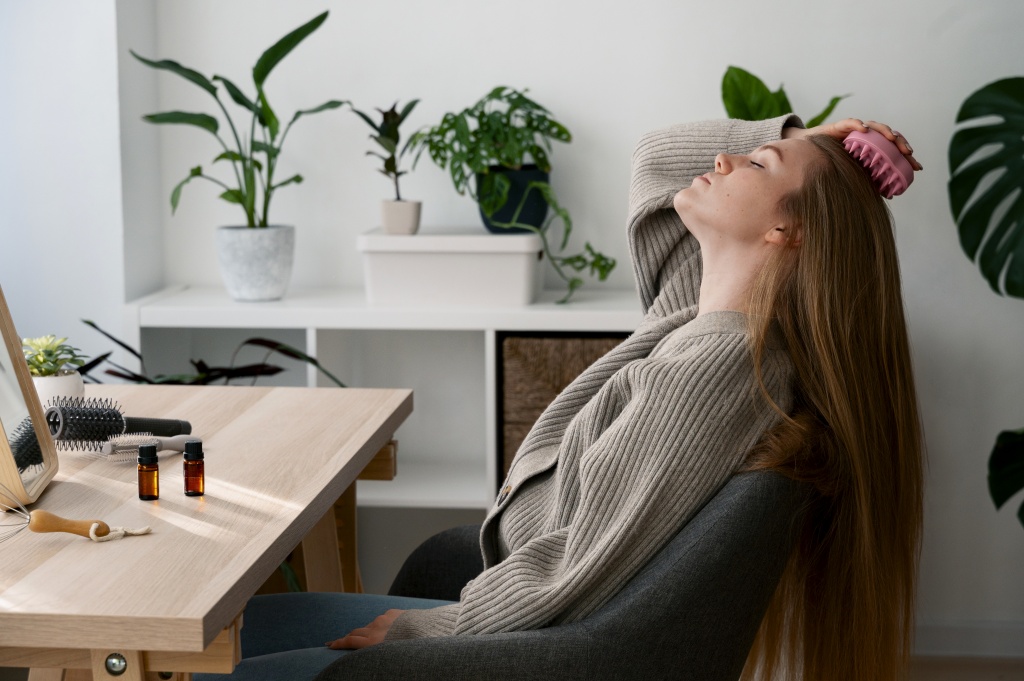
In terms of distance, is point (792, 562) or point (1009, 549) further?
point (1009, 549)

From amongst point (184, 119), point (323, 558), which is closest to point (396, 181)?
point (184, 119)

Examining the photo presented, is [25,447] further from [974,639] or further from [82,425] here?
[974,639]

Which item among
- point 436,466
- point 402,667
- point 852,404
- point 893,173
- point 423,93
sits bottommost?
point 436,466

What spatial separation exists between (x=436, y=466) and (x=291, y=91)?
101 cm

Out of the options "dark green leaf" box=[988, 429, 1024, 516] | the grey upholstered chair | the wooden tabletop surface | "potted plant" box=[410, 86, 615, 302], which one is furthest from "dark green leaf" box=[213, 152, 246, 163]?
A: "dark green leaf" box=[988, 429, 1024, 516]

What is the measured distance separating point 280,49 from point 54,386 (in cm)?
108

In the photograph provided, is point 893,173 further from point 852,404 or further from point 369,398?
point 369,398

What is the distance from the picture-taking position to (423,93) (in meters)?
2.62

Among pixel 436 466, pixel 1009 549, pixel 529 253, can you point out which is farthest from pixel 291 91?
pixel 1009 549

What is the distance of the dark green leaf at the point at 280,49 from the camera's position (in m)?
2.30

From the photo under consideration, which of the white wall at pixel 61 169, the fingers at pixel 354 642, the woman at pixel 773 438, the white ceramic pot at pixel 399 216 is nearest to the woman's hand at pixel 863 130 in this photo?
the woman at pixel 773 438

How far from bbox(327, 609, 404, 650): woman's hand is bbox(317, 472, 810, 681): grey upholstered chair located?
10.8 inches

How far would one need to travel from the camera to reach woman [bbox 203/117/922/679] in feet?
3.85

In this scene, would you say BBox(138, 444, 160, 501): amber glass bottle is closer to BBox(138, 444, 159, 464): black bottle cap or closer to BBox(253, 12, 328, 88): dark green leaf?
BBox(138, 444, 159, 464): black bottle cap
